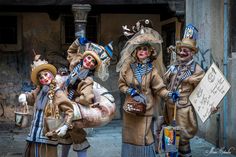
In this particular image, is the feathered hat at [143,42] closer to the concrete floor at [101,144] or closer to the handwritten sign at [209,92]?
the handwritten sign at [209,92]

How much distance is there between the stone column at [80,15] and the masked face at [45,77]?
4.57 metres

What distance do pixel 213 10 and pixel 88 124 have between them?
4724mm

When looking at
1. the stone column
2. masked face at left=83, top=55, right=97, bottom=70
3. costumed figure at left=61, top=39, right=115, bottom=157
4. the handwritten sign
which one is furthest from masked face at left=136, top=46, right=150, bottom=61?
the stone column

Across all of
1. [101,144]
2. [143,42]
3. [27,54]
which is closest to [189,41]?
[143,42]

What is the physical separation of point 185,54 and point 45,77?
6.61 feet

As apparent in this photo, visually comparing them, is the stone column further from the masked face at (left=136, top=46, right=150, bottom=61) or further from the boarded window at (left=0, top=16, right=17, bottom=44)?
the masked face at (left=136, top=46, right=150, bottom=61)

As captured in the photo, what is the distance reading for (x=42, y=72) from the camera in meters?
5.95

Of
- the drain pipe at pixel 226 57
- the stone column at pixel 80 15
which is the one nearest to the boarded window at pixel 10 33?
the stone column at pixel 80 15

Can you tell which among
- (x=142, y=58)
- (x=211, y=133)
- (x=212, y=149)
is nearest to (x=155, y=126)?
(x=142, y=58)

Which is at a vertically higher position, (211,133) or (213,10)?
(213,10)

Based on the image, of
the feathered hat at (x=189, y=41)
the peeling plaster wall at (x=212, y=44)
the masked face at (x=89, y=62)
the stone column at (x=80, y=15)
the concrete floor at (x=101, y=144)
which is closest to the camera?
the masked face at (x=89, y=62)

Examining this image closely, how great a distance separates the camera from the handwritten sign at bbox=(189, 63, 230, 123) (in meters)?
6.46

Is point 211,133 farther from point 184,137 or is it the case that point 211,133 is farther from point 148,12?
point 148,12

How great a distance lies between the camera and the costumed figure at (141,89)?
6438 millimetres
